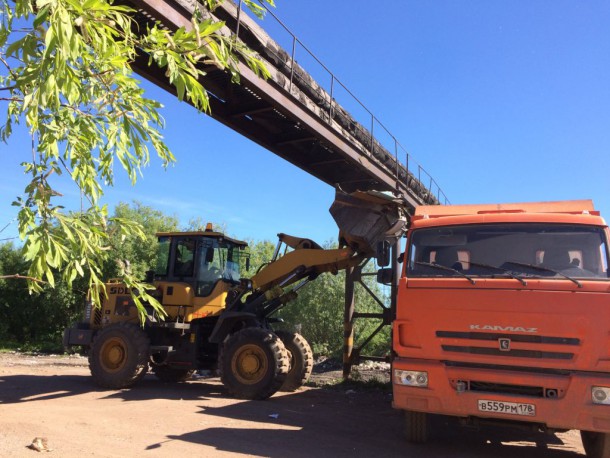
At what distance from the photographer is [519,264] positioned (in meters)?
5.06

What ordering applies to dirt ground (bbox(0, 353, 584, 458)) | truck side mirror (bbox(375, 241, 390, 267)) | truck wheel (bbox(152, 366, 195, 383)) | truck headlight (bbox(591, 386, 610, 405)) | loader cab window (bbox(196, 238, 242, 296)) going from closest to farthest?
truck headlight (bbox(591, 386, 610, 405)) < dirt ground (bbox(0, 353, 584, 458)) < truck side mirror (bbox(375, 241, 390, 267)) < loader cab window (bbox(196, 238, 242, 296)) < truck wheel (bbox(152, 366, 195, 383))

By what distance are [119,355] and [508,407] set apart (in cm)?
750

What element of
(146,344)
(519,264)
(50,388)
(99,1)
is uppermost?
(99,1)

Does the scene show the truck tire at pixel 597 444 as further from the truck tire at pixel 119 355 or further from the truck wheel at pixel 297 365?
the truck tire at pixel 119 355

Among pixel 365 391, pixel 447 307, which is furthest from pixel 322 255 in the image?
pixel 447 307

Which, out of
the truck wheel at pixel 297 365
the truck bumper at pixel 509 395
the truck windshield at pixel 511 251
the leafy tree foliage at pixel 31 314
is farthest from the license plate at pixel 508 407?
the leafy tree foliage at pixel 31 314

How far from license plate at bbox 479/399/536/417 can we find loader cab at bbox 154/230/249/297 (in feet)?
21.6

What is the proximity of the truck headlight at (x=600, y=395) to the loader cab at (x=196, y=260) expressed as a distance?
289 inches

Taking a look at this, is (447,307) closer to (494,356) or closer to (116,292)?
(494,356)

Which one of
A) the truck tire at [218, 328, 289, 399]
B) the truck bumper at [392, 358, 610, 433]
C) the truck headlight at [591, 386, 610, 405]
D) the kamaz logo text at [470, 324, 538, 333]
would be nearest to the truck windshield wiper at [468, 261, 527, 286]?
the kamaz logo text at [470, 324, 538, 333]

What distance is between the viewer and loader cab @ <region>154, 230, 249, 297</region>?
33.1 feet

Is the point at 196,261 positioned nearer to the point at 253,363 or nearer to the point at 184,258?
the point at 184,258

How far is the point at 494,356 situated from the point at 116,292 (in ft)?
27.3

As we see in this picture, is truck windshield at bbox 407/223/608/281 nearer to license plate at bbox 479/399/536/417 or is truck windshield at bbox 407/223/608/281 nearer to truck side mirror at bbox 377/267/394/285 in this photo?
truck side mirror at bbox 377/267/394/285
